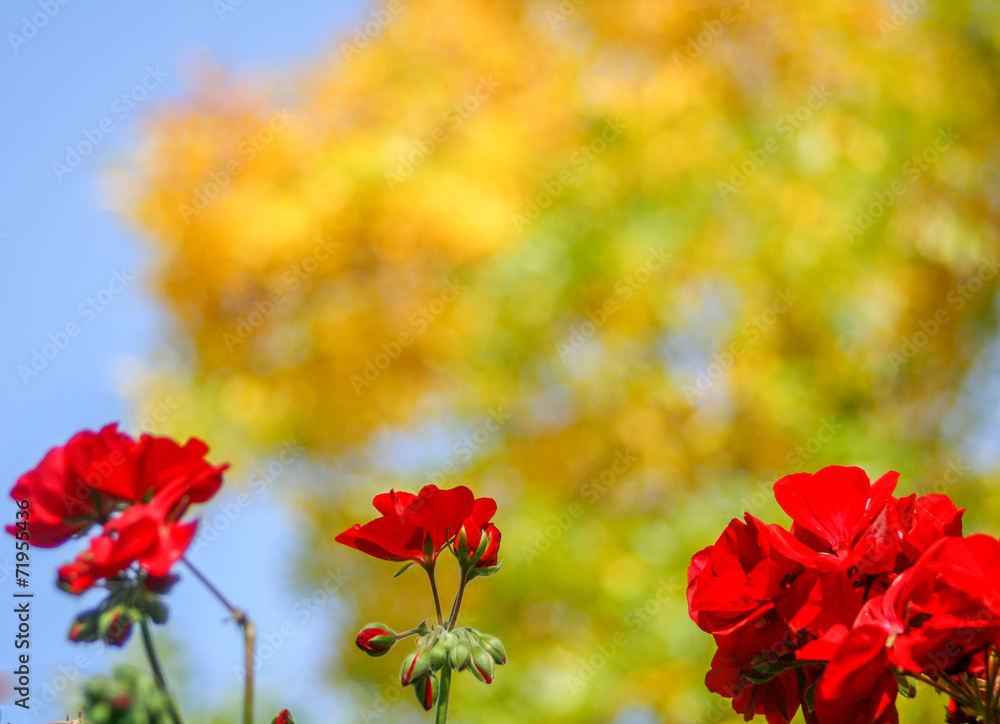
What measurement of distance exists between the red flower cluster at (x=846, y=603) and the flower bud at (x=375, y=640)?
25cm

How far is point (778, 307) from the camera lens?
3697 mm

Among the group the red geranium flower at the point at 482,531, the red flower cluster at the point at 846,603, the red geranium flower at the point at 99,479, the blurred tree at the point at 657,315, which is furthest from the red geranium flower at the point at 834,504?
the blurred tree at the point at 657,315

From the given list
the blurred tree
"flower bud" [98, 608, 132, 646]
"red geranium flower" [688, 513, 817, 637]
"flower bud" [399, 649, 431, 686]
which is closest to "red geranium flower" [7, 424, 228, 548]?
"flower bud" [98, 608, 132, 646]

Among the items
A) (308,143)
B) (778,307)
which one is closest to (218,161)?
(308,143)

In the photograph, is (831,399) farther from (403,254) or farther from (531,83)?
(531,83)

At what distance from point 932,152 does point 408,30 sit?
13.1 feet

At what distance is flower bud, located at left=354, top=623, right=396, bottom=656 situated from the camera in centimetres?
73

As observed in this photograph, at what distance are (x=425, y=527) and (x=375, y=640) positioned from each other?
0.33ft

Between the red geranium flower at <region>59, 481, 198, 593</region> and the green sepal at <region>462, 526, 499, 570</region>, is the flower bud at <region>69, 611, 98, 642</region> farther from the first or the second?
the green sepal at <region>462, 526, 499, 570</region>

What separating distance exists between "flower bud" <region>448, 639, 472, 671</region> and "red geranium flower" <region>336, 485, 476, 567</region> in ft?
0.28

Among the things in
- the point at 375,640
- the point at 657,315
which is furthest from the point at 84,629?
the point at 657,315

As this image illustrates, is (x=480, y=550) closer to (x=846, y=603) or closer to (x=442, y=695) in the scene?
(x=442, y=695)

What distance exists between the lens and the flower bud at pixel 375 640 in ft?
2.40

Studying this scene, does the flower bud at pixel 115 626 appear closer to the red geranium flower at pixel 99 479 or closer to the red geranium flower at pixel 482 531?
the red geranium flower at pixel 99 479
